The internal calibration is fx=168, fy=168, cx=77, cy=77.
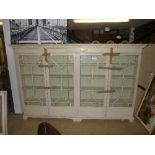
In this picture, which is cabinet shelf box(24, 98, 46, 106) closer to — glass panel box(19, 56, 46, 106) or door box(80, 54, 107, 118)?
glass panel box(19, 56, 46, 106)

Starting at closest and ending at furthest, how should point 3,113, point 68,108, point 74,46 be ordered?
point 3,113 < point 74,46 < point 68,108

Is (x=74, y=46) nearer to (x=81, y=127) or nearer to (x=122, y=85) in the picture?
(x=122, y=85)

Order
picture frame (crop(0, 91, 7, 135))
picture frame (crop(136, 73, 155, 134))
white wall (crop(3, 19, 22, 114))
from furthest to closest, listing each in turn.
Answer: white wall (crop(3, 19, 22, 114)) < picture frame (crop(136, 73, 155, 134)) < picture frame (crop(0, 91, 7, 135))

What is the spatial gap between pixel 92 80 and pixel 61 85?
0.59 metres

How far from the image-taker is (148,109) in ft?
10.1

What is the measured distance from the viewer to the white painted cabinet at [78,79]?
2904 millimetres

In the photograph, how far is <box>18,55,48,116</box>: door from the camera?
303cm

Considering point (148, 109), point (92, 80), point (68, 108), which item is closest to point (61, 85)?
point (68, 108)

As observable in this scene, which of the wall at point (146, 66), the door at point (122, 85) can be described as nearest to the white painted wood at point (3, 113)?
the door at point (122, 85)

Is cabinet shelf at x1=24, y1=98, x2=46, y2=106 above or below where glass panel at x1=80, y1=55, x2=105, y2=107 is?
below

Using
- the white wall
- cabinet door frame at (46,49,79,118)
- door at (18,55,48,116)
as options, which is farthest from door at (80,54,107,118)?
the white wall

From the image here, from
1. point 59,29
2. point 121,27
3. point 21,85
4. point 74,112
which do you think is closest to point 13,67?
point 21,85

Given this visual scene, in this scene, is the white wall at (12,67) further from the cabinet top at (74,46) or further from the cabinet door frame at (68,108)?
the cabinet door frame at (68,108)
